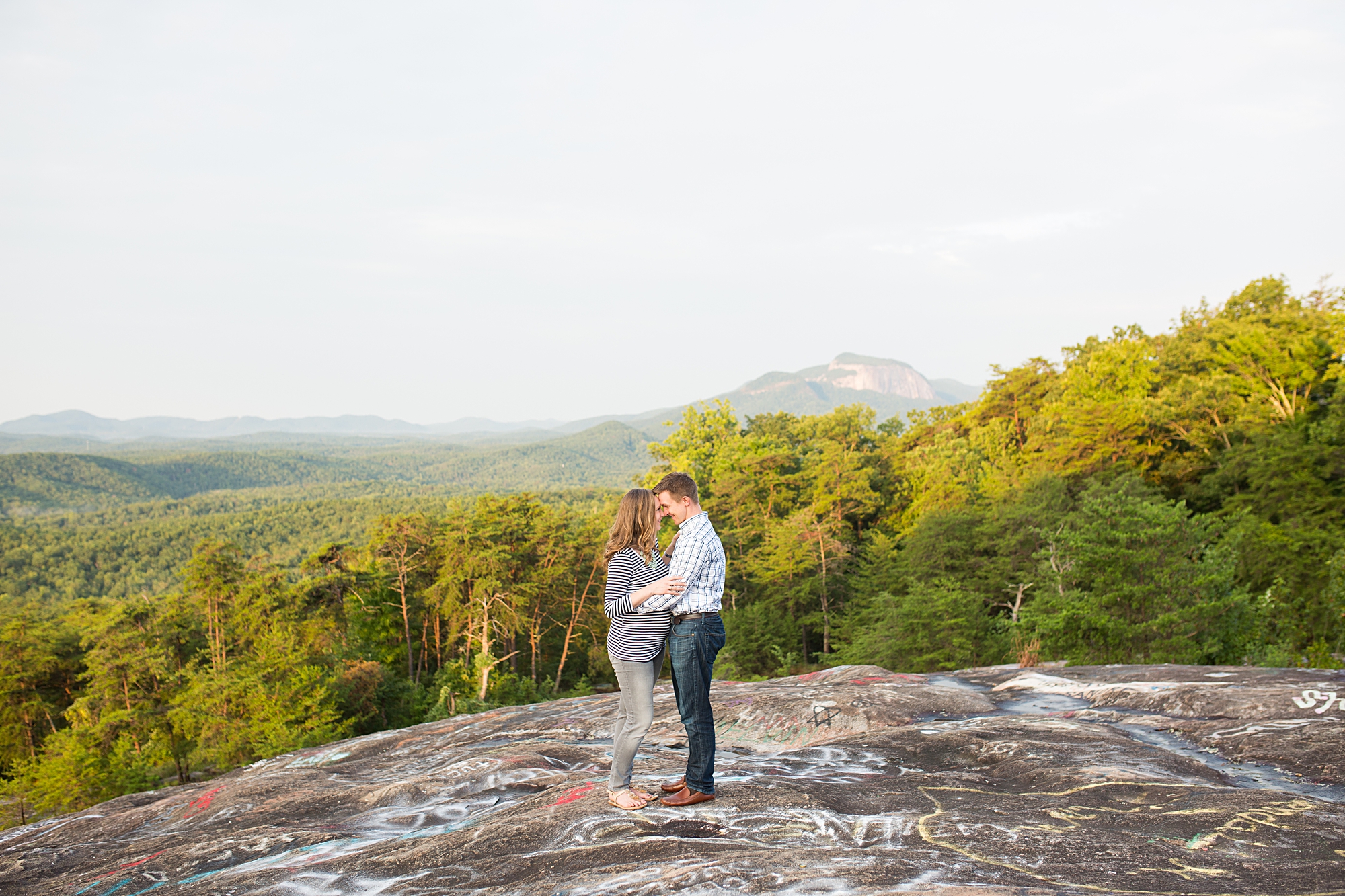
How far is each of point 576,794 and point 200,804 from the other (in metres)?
5.04

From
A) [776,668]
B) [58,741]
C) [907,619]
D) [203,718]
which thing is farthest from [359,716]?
[907,619]

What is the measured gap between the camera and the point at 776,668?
33344 mm

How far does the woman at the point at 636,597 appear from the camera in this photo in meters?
4.26

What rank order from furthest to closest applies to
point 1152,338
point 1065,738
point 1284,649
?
point 1152,338 → point 1284,649 → point 1065,738

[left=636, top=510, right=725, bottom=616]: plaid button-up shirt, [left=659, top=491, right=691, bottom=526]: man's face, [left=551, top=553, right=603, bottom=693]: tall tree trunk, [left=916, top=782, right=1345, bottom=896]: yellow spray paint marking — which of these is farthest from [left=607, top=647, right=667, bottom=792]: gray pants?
[left=551, top=553, right=603, bottom=693]: tall tree trunk

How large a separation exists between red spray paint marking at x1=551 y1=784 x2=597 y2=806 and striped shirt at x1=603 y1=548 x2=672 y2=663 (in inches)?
69.7

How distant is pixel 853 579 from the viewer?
3453 cm

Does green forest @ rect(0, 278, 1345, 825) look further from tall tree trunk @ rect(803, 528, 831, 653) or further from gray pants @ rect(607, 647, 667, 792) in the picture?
gray pants @ rect(607, 647, 667, 792)

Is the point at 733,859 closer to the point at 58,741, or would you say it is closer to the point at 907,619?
the point at 907,619

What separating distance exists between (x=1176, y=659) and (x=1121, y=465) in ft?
53.1

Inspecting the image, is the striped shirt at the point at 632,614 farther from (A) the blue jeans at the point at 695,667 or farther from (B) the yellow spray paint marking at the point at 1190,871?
(B) the yellow spray paint marking at the point at 1190,871

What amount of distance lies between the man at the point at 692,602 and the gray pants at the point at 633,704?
171 millimetres

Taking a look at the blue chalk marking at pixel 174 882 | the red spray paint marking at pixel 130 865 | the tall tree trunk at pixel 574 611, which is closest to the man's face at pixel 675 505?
the blue chalk marking at pixel 174 882

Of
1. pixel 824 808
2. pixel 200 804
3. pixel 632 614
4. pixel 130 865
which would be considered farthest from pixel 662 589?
pixel 200 804
